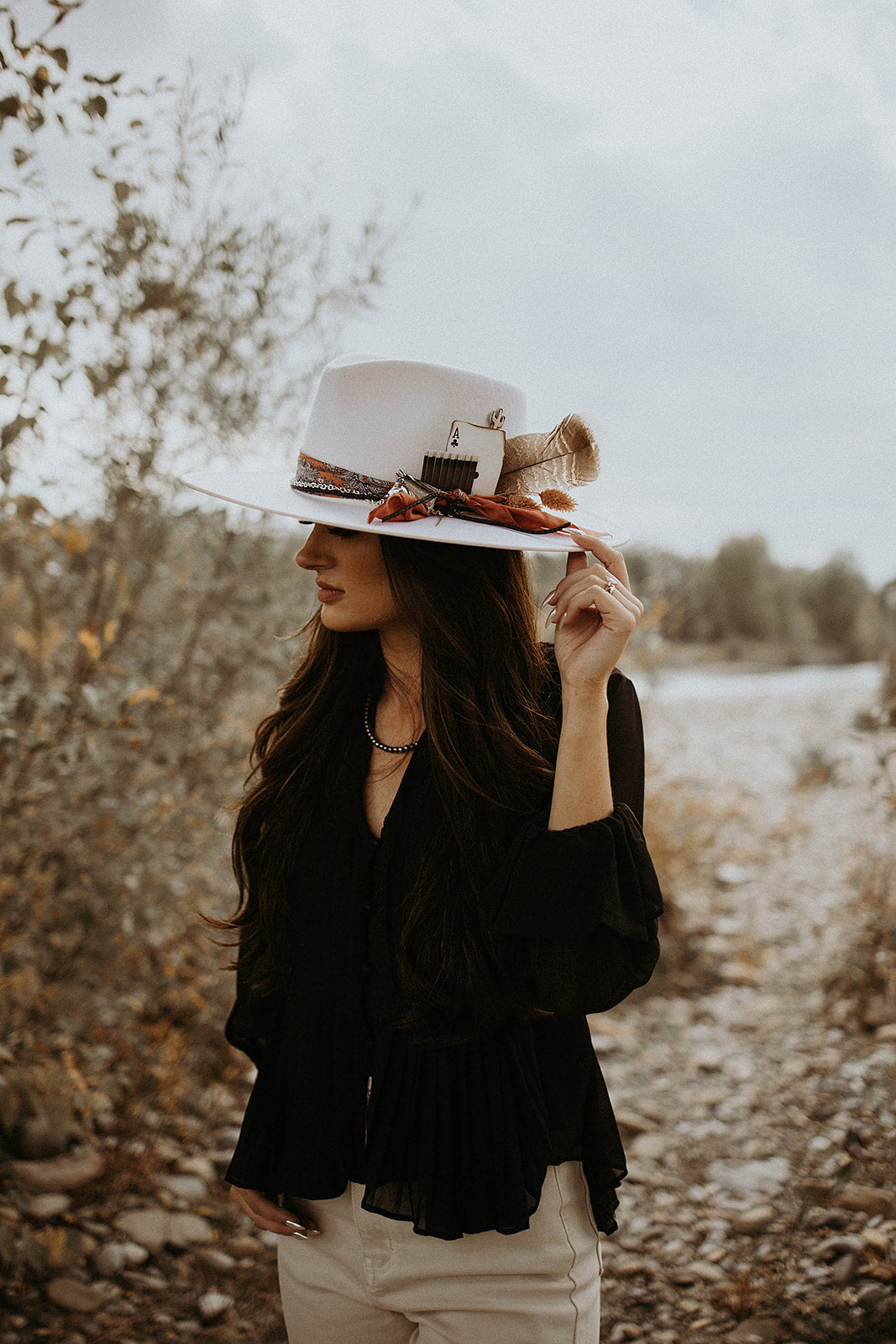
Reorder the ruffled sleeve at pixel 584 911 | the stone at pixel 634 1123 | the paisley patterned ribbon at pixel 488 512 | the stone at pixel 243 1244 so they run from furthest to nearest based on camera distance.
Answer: the stone at pixel 634 1123
the stone at pixel 243 1244
the paisley patterned ribbon at pixel 488 512
the ruffled sleeve at pixel 584 911

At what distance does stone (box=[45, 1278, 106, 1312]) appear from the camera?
89.4 inches

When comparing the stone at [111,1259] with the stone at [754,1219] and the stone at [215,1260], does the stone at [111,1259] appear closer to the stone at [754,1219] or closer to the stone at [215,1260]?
the stone at [215,1260]

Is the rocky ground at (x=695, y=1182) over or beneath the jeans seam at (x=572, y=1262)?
beneath

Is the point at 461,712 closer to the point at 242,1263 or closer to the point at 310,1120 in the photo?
the point at 310,1120

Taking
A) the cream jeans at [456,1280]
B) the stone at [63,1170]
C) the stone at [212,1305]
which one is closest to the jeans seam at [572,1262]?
the cream jeans at [456,1280]

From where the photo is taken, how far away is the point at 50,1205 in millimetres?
2512

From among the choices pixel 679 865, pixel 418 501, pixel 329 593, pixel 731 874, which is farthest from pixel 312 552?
pixel 731 874

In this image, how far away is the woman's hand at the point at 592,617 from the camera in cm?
126

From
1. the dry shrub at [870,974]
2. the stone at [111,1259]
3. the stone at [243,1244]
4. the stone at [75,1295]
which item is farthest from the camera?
the dry shrub at [870,974]

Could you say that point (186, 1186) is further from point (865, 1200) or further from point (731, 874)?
point (731, 874)

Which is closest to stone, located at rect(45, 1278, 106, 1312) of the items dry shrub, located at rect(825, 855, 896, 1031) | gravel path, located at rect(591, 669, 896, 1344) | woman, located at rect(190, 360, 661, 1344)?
woman, located at rect(190, 360, 661, 1344)

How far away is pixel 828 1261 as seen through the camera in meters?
2.38

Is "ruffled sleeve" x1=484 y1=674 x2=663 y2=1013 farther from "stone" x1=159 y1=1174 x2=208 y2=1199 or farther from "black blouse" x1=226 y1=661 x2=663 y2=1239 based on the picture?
"stone" x1=159 y1=1174 x2=208 y2=1199

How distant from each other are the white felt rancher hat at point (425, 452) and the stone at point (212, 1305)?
215 cm
